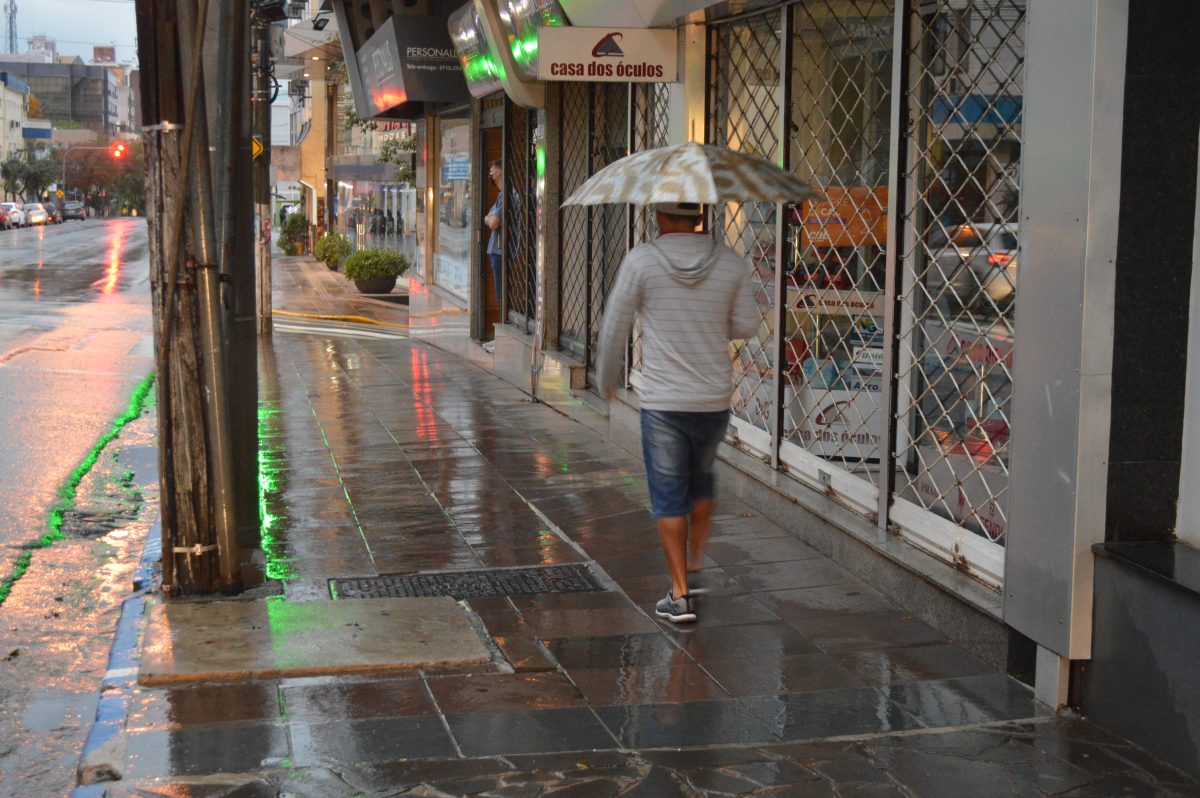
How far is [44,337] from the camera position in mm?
17797

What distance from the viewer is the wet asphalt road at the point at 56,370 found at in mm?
9281

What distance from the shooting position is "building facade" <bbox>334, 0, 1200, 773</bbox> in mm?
4652

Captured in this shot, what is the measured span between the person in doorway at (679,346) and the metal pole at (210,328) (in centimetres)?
166

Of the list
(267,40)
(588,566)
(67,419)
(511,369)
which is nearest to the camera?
(588,566)

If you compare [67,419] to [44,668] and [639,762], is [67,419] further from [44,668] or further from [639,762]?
[639,762]

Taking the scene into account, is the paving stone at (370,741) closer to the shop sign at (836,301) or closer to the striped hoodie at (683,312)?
the striped hoodie at (683,312)

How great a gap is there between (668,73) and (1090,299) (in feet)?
16.7

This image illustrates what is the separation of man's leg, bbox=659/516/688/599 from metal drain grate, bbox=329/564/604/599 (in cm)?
66

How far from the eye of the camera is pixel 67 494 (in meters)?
9.02

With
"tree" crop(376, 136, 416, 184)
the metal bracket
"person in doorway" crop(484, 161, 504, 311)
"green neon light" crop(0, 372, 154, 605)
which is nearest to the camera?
the metal bracket

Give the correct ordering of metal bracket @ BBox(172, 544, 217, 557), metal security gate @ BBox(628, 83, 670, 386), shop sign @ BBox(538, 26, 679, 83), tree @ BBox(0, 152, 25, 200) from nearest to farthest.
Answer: metal bracket @ BBox(172, 544, 217, 557) < shop sign @ BBox(538, 26, 679, 83) < metal security gate @ BBox(628, 83, 670, 386) < tree @ BBox(0, 152, 25, 200)

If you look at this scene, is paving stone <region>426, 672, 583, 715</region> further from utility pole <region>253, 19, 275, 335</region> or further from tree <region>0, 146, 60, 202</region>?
tree <region>0, 146, 60, 202</region>

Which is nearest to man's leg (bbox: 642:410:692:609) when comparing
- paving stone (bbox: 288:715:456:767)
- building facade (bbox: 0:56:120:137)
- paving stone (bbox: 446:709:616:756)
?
paving stone (bbox: 446:709:616:756)

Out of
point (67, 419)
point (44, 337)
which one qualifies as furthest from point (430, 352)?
point (67, 419)
